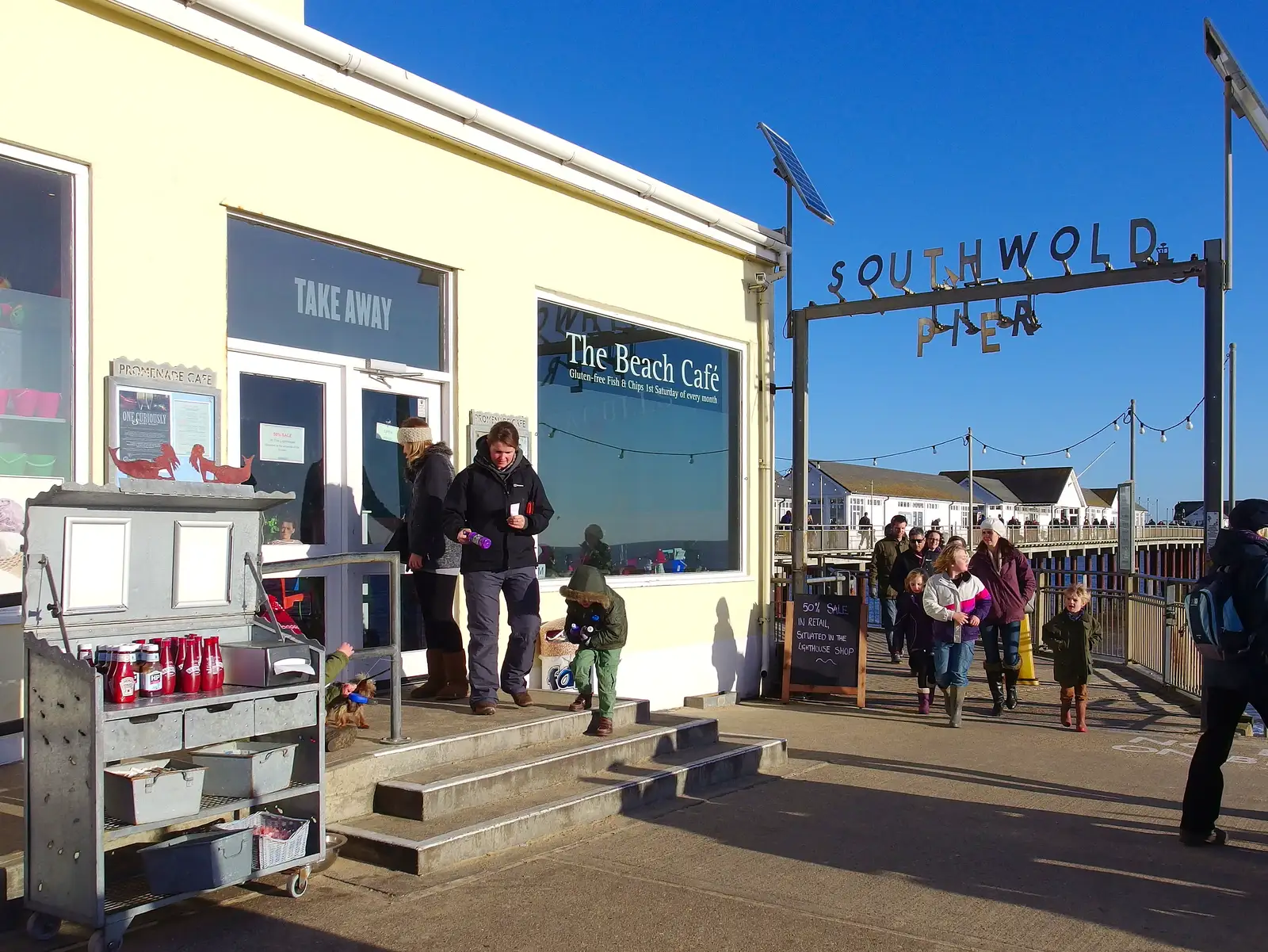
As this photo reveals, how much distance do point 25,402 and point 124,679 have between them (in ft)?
7.56

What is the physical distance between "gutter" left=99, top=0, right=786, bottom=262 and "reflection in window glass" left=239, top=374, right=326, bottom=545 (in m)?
2.02

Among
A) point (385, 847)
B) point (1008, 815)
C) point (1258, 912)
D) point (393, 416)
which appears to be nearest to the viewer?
point (1258, 912)

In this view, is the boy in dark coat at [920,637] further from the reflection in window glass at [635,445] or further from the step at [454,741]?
the step at [454,741]

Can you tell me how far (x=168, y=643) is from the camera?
468 cm

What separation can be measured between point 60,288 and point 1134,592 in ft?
38.1

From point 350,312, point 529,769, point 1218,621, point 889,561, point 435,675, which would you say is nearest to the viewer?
point 1218,621

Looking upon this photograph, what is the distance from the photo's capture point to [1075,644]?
920cm

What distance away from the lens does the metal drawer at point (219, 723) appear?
443 centimetres

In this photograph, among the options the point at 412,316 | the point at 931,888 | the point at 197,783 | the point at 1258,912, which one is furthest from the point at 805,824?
the point at 412,316

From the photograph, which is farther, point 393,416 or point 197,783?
point 393,416

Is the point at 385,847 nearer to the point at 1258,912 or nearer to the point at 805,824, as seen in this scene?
the point at 805,824

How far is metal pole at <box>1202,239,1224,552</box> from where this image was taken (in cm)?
884

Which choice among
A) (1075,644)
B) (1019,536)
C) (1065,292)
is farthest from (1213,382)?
(1019,536)

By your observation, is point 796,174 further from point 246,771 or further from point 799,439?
point 246,771
